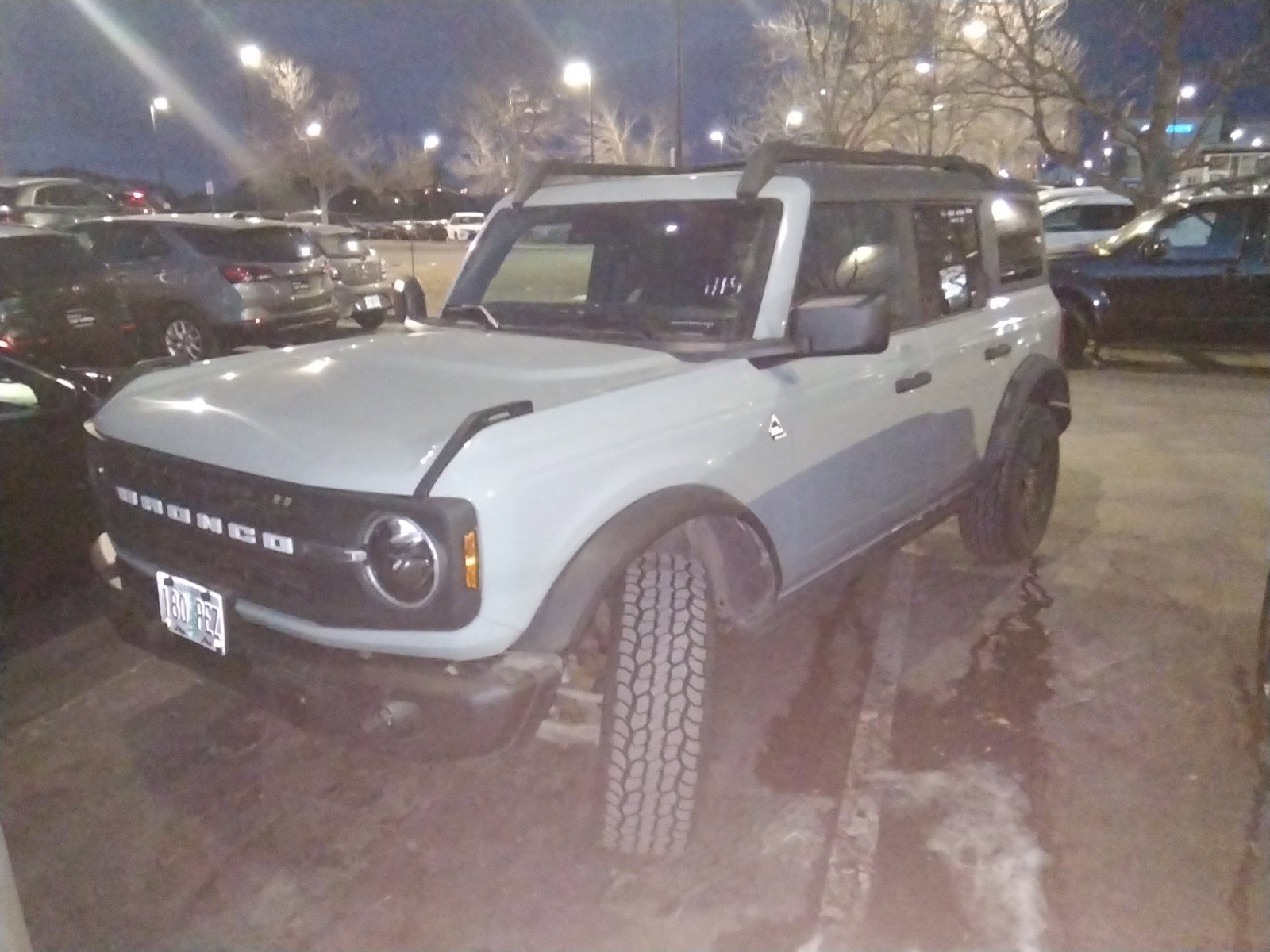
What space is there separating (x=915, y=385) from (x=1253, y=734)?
1674 mm

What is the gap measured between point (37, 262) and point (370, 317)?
390 centimetres

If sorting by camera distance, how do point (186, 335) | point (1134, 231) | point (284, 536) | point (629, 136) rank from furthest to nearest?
point (629, 136), point (1134, 231), point (186, 335), point (284, 536)

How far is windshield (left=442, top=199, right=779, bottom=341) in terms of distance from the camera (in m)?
3.58

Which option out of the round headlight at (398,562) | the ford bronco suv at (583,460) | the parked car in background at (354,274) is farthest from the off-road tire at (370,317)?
the round headlight at (398,562)

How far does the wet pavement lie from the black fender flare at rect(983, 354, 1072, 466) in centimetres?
74

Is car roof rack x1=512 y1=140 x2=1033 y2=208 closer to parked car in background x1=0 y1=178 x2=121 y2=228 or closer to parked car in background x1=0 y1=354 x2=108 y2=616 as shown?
parked car in background x1=0 y1=354 x2=108 y2=616

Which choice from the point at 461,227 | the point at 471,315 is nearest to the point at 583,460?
the point at 471,315

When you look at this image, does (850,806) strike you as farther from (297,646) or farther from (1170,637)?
(1170,637)

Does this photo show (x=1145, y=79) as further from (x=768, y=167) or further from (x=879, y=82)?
(x=768, y=167)

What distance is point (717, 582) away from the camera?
3.33m

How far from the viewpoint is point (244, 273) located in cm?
1041

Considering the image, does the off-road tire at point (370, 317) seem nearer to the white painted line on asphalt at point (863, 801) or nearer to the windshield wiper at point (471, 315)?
the windshield wiper at point (471, 315)

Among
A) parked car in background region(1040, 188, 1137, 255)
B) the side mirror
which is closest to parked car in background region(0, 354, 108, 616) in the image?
the side mirror

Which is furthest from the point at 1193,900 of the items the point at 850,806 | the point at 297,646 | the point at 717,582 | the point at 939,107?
the point at 939,107
